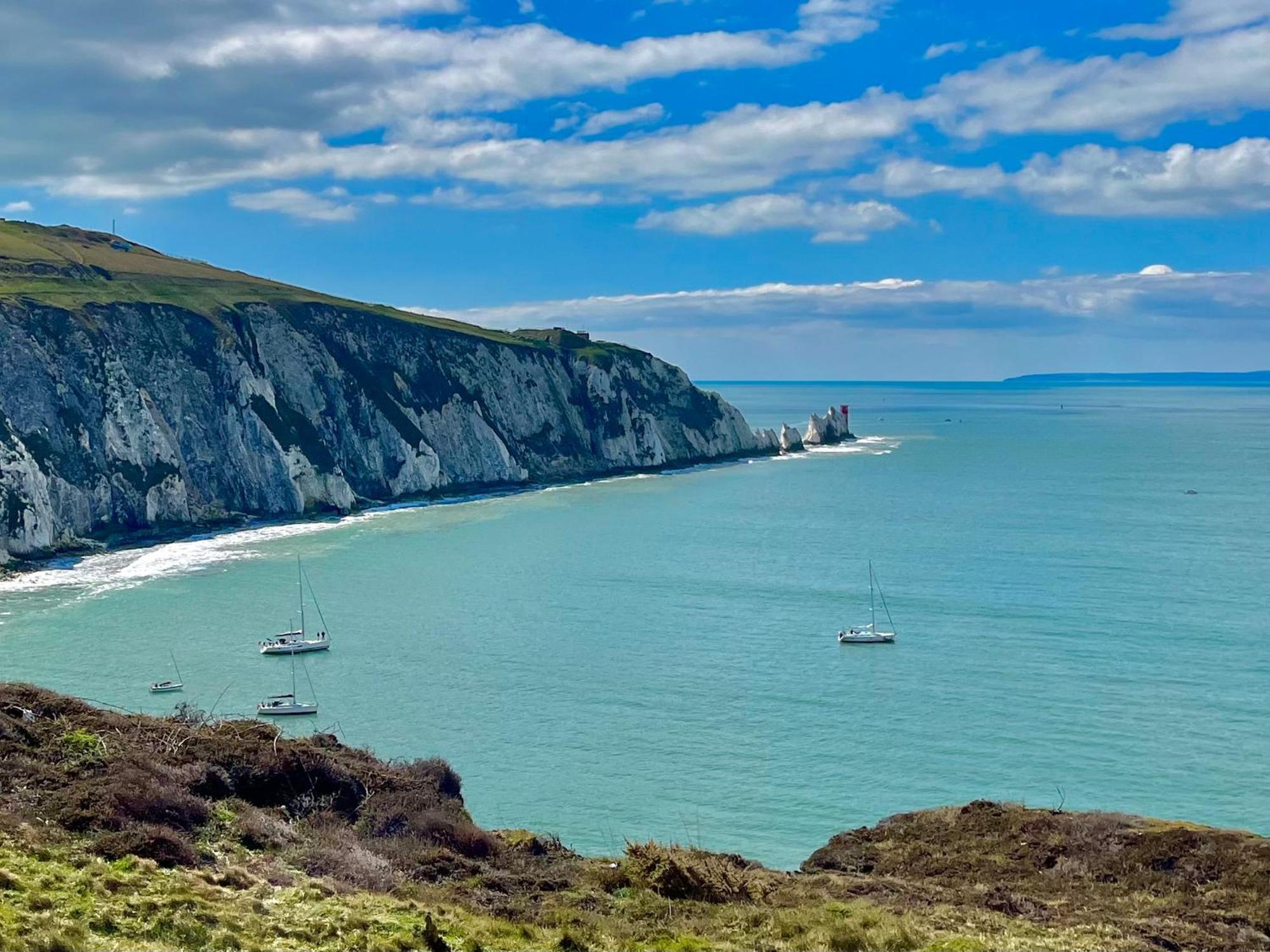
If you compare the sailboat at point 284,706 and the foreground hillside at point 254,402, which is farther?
the foreground hillside at point 254,402

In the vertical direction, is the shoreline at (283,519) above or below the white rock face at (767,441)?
below

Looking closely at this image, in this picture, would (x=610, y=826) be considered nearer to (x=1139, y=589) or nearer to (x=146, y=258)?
(x=1139, y=589)

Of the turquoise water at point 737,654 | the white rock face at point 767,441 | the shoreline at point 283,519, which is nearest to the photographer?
the turquoise water at point 737,654

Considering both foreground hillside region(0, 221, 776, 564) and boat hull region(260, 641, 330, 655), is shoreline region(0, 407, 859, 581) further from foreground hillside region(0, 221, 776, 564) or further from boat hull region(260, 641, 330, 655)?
boat hull region(260, 641, 330, 655)

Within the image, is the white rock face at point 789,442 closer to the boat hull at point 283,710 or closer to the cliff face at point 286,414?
the cliff face at point 286,414

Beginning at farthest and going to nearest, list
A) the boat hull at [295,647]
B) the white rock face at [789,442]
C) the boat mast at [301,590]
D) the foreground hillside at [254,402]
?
1. the white rock face at [789,442]
2. the foreground hillside at [254,402]
3. the boat mast at [301,590]
4. the boat hull at [295,647]

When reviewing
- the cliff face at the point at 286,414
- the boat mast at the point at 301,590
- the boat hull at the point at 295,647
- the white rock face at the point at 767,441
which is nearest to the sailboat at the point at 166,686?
the boat hull at the point at 295,647

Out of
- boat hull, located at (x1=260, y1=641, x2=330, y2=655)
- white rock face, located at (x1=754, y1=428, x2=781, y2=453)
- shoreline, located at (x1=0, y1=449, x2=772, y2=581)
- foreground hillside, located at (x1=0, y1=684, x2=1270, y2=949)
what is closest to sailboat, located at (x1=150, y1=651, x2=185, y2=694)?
boat hull, located at (x1=260, y1=641, x2=330, y2=655)

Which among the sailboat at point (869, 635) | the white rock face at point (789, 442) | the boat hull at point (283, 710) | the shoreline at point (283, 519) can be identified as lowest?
the sailboat at point (869, 635)
